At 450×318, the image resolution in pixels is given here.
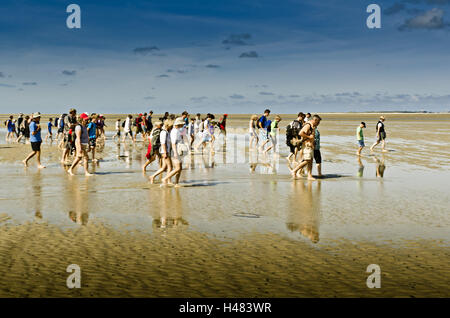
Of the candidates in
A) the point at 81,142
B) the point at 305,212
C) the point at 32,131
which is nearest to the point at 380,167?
the point at 305,212

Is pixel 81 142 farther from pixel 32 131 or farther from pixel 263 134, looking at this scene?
pixel 263 134

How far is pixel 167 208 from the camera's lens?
930 centimetres

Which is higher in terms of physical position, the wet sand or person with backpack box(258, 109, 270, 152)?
person with backpack box(258, 109, 270, 152)

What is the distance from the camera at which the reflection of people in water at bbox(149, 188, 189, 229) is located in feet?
26.4

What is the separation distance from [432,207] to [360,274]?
5013 mm

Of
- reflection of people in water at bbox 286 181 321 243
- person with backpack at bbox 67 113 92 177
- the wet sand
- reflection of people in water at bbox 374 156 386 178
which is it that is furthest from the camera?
reflection of people in water at bbox 374 156 386 178

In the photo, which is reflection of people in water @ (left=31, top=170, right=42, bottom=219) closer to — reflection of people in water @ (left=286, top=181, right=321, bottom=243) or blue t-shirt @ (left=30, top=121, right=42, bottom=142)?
blue t-shirt @ (left=30, top=121, right=42, bottom=142)

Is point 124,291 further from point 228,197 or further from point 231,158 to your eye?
point 231,158

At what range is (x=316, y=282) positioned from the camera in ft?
17.1

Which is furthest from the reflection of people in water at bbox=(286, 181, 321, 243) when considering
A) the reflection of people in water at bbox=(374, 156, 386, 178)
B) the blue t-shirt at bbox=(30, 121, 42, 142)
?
the blue t-shirt at bbox=(30, 121, 42, 142)

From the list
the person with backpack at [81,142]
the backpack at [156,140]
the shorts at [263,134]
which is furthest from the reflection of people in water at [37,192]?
the shorts at [263,134]

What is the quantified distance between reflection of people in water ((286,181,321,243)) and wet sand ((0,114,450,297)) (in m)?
0.03

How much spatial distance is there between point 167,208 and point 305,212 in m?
2.95
